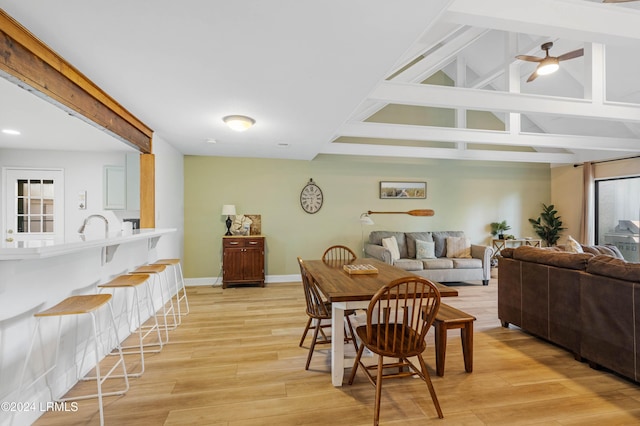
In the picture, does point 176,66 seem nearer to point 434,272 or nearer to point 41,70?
point 41,70

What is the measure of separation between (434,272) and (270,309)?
9.52ft

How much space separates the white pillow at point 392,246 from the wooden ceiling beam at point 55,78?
4.21 m

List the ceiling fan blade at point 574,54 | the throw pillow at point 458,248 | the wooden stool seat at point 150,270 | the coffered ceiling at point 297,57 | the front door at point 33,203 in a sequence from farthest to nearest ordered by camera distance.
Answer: the throw pillow at point 458,248, the front door at point 33,203, the ceiling fan blade at point 574,54, the wooden stool seat at point 150,270, the coffered ceiling at point 297,57

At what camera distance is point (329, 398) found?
2035mm

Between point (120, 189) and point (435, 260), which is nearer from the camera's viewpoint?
point (120, 189)

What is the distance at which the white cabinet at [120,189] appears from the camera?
4031 mm

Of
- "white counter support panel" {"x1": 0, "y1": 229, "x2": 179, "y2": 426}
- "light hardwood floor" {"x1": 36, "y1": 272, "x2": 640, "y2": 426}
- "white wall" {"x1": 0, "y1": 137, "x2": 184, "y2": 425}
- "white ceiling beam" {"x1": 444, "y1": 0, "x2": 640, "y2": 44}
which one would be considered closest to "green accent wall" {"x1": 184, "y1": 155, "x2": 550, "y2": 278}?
"white wall" {"x1": 0, "y1": 137, "x2": 184, "y2": 425}

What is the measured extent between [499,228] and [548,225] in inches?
50.0

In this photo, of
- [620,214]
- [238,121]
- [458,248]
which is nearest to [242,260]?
[238,121]

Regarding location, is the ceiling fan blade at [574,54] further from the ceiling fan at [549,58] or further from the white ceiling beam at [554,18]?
the white ceiling beam at [554,18]

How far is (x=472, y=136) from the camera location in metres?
4.66

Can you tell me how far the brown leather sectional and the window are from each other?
4.62 m

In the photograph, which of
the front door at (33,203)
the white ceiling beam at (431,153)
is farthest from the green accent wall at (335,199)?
the front door at (33,203)

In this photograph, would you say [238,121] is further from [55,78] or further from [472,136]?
[472,136]
